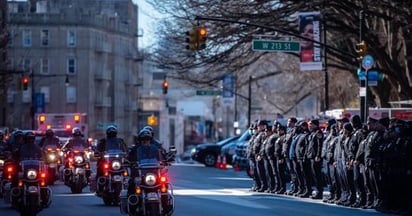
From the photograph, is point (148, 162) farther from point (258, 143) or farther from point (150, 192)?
point (258, 143)

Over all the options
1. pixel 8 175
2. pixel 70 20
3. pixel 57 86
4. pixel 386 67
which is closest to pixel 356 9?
pixel 386 67

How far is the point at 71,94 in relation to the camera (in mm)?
90938

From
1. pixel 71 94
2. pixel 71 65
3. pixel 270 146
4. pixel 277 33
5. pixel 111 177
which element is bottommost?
pixel 111 177

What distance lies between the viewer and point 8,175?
21297mm

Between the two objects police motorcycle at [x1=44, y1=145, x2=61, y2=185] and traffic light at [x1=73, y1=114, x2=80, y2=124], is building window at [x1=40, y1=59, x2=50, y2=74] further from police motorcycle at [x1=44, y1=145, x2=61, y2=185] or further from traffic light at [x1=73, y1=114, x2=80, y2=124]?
police motorcycle at [x1=44, y1=145, x2=61, y2=185]

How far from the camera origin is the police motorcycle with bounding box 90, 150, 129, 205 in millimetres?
22750

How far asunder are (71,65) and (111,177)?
226 ft

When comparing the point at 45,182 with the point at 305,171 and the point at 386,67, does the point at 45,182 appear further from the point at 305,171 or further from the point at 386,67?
the point at 386,67

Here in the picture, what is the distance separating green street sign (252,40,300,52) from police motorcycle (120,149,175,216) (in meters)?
20.2

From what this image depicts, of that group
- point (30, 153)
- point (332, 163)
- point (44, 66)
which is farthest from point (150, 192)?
point (44, 66)

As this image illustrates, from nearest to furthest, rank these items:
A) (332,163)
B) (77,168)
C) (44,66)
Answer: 1. (332,163)
2. (77,168)
3. (44,66)

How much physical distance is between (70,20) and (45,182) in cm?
6539

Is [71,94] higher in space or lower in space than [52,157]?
higher

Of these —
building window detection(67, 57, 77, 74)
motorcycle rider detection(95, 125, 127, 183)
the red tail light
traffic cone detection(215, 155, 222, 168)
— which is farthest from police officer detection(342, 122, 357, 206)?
building window detection(67, 57, 77, 74)
